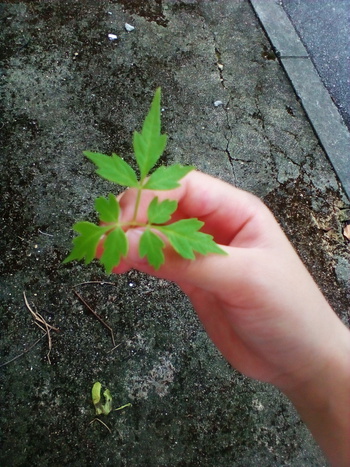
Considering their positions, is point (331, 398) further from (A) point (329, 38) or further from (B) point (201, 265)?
(A) point (329, 38)

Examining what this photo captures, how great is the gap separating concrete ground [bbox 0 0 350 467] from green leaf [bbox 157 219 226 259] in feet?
5.37

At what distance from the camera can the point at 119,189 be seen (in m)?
3.32

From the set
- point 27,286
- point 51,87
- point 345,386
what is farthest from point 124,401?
point 51,87

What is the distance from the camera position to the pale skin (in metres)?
1.54

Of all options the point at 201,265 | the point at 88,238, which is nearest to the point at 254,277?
the point at 201,265

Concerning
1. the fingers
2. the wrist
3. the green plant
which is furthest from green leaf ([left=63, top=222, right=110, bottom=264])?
the wrist

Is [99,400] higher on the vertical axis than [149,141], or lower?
lower

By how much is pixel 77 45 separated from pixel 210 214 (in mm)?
2770

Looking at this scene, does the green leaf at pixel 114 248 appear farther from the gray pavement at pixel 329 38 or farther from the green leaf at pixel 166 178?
the gray pavement at pixel 329 38

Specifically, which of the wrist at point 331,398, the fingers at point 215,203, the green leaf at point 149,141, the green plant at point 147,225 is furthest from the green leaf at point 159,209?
the wrist at point 331,398

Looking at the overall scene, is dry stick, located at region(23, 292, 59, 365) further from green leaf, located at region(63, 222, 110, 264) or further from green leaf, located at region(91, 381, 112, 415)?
green leaf, located at region(63, 222, 110, 264)

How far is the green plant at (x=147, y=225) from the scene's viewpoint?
1.31 m

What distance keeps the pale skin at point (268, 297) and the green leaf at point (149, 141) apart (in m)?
0.22

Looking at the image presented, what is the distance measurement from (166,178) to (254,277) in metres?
0.48
